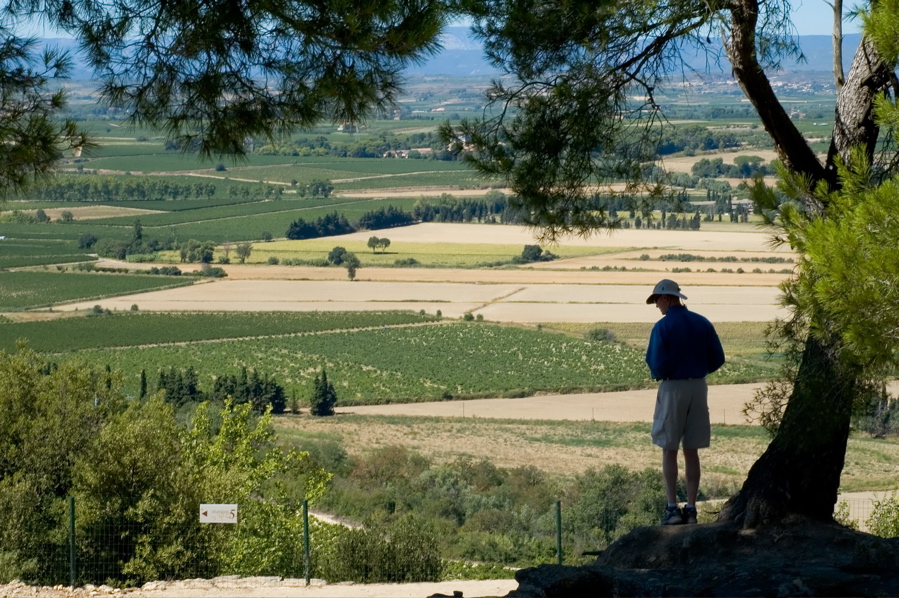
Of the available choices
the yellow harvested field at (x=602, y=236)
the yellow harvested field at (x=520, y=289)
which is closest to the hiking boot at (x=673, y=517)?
the yellow harvested field at (x=520, y=289)

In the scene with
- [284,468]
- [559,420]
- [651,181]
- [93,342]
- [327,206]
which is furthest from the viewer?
[327,206]

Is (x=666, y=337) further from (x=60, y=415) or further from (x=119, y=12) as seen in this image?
(x=60, y=415)

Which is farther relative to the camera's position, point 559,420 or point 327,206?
point 327,206

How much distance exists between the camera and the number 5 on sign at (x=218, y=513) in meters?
10.3

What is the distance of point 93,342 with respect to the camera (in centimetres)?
5525

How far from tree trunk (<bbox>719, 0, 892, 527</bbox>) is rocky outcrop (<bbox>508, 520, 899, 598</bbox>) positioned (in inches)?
6.2

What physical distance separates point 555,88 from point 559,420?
112 feet

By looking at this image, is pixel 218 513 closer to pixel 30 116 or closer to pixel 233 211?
pixel 30 116

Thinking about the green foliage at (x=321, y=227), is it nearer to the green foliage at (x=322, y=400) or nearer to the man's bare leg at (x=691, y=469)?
the green foliage at (x=322, y=400)

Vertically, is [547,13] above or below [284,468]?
above

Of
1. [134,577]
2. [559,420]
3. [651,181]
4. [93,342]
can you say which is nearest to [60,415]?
[134,577]

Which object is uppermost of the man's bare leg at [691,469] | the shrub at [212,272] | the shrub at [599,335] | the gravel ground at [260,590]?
the man's bare leg at [691,469]

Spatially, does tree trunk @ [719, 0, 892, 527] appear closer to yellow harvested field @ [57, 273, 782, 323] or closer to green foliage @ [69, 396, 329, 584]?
green foliage @ [69, 396, 329, 584]

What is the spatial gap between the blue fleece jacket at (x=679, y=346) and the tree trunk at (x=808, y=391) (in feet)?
1.88
